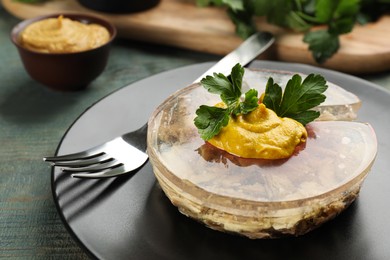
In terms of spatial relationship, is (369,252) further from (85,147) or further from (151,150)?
(85,147)

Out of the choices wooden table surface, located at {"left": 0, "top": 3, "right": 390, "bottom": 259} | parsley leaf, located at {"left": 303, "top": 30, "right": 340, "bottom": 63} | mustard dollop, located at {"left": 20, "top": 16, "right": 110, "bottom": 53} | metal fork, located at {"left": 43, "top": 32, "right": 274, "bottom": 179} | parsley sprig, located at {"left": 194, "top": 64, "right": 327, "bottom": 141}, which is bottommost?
wooden table surface, located at {"left": 0, "top": 3, "right": 390, "bottom": 259}

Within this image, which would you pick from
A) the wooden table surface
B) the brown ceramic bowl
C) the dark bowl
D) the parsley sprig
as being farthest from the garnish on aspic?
the dark bowl

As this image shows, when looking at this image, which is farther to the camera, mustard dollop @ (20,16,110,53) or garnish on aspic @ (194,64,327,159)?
mustard dollop @ (20,16,110,53)

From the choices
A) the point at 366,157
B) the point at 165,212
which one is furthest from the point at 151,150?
the point at 366,157

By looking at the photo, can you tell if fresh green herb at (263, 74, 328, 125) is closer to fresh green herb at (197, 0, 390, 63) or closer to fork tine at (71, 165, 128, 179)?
fork tine at (71, 165, 128, 179)

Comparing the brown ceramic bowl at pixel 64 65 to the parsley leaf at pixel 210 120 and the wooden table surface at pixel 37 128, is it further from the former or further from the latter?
the parsley leaf at pixel 210 120

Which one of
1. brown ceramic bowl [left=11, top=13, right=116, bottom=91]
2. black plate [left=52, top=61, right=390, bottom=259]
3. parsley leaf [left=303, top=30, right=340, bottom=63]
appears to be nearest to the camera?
black plate [left=52, top=61, right=390, bottom=259]

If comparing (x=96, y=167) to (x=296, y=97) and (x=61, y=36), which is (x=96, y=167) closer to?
(x=296, y=97)

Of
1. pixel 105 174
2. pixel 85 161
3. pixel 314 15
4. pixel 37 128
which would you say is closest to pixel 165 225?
pixel 105 174
